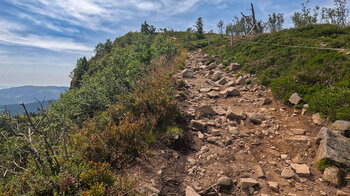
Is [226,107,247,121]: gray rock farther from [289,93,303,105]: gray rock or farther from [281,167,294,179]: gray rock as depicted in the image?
[281,167,294,179]: gray rock

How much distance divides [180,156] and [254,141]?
236cm

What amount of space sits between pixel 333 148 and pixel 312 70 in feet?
14.9

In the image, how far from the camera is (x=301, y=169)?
410 centimetres

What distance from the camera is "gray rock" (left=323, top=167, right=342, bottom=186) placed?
11.8ft

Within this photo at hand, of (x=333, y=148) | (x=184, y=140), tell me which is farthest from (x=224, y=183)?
(x=333, y=148)

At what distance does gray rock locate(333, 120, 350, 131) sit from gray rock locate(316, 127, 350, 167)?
1.40 feet

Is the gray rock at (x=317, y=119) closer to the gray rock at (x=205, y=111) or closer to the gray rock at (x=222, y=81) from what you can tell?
the gray rock at (x=205, y=111)

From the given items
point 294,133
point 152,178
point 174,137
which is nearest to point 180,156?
point 174,137

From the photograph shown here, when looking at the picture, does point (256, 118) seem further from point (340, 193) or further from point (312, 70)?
point (312, 70)

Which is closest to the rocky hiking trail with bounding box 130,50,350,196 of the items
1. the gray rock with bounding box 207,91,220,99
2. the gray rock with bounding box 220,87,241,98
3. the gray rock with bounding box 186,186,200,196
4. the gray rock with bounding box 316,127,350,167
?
the gray rock with bounding box 186,186,200,196

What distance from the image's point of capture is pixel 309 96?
637 cm

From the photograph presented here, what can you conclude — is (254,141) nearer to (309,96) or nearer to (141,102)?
(309,96)

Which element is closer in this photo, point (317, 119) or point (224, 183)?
point (224, 183)

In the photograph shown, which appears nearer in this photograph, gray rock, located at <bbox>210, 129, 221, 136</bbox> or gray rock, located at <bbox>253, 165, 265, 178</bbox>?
gray rock, located at <bbox>253, 165, 265, 178</bbox>
